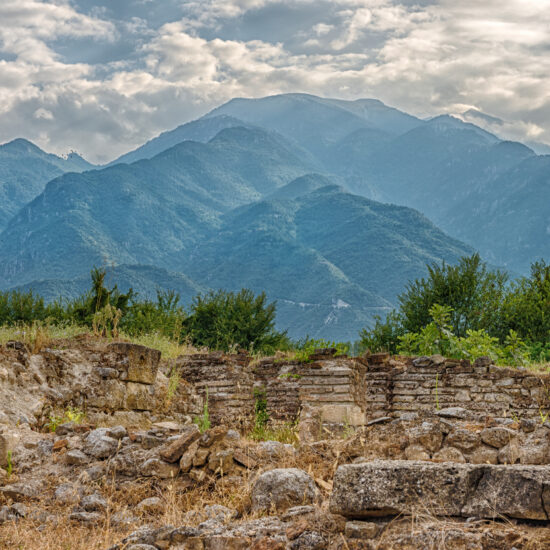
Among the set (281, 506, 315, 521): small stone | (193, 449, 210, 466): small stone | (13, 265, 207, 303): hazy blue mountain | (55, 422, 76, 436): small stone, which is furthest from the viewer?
(13, 265, 207, 303): hazy blue mountain

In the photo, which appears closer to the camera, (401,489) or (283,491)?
(401,489)

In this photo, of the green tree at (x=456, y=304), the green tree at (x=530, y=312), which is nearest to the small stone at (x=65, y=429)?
the green tree at (x=530, y=312)

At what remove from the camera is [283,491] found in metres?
4.39

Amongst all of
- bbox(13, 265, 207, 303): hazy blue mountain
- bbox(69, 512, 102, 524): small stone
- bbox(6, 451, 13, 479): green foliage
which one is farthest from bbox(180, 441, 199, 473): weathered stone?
bbox(13, 265, 207, 303): hazy blue mountain

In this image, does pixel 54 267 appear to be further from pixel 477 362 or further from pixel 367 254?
pixel 477 362

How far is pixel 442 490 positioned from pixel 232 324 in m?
22.5

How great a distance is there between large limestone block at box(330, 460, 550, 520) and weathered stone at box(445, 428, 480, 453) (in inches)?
50.3

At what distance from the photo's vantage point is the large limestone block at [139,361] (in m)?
9.91

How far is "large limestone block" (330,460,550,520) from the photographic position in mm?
3293

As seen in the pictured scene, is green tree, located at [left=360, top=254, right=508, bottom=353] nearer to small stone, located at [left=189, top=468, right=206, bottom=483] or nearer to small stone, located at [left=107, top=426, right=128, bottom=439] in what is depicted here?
small stone, located at [left=107, top=426, right=128, bottom=439]

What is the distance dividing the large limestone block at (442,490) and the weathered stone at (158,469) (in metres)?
2.32

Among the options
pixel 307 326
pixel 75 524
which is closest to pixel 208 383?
pixel 75 524

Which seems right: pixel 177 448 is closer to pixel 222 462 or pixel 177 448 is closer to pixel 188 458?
pixel 188 458

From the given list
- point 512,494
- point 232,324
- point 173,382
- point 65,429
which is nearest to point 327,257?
point 232,324
